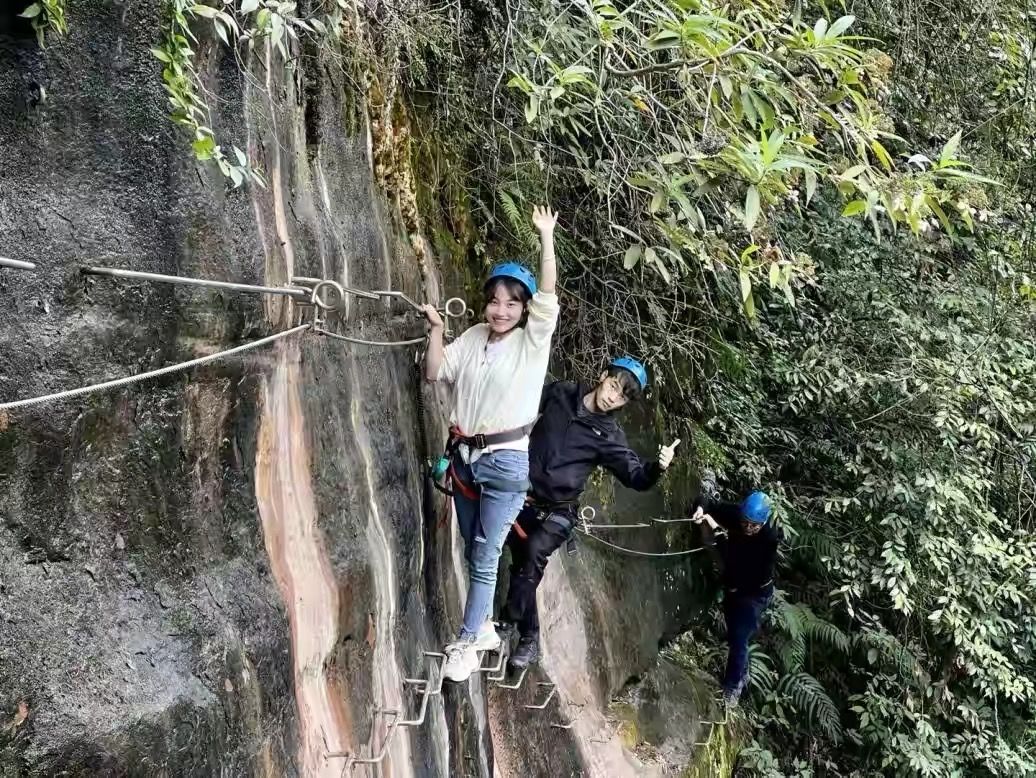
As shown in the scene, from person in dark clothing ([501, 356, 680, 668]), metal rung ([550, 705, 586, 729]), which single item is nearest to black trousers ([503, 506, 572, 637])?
person in dark clothing ([501, 356, 680, 668])

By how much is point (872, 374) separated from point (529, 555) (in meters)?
4.39

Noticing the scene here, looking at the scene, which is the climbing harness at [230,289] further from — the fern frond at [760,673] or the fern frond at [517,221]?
the fern frond at [760,673]

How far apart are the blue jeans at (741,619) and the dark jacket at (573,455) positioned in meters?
3.47

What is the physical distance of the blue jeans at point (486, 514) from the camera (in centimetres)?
408

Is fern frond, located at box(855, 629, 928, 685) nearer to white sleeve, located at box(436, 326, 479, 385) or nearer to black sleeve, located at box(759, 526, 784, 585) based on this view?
black sleeve, located at box(759, 526, 784, 585)

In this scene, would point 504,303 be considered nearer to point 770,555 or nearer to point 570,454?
point 570,454

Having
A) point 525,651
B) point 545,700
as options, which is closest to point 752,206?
point 525,651

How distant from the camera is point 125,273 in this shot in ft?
7.93

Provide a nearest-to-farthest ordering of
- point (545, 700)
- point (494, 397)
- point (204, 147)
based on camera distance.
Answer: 1. point (204, 147)
2. point (494, 397)
3. point (545, 700)

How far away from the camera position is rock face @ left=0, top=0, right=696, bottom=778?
227 cm

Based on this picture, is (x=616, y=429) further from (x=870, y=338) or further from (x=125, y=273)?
(x=870, y=338)

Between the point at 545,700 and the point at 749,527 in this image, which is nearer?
the point at 545,700

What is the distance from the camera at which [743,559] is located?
25.2 ft

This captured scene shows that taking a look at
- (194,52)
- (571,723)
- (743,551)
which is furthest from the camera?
(743,551)
